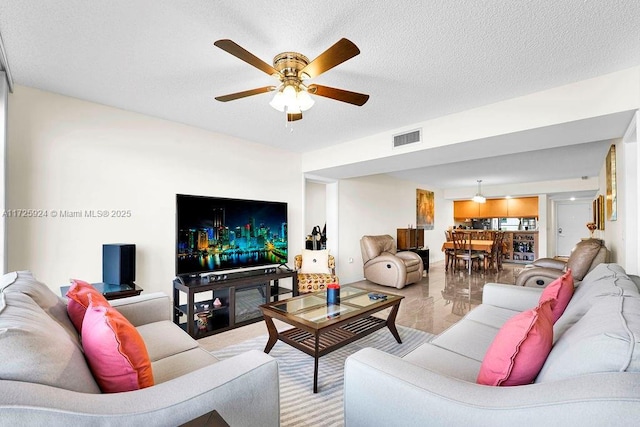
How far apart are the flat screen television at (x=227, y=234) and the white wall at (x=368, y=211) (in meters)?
1.62

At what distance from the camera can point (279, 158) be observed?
4434mm

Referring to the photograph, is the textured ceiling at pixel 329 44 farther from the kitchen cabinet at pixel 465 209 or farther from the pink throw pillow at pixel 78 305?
the kitchen cabinet at pixel 465 209

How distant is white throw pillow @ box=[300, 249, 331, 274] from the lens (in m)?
4.35

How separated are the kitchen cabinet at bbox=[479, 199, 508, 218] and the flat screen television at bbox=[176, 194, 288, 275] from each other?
7.41 metres

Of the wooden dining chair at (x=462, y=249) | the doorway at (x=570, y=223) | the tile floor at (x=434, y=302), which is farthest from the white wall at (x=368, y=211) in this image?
the doorway at (x=570, y=223)

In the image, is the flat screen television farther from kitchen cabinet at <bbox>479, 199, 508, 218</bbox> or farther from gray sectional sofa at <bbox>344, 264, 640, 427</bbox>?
kitchen cabinet at <bbox>479, 199, 508, 218</bbox>

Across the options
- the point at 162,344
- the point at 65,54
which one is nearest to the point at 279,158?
the point at 65,54

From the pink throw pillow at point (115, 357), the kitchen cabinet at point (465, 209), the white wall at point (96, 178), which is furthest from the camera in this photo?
the kitchen cabinet at point (465, 209)

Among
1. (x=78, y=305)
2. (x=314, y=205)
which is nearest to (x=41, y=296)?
(x=78, y=305)

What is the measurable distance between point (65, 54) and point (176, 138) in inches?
54.9

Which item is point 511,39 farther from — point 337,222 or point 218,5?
point 337,222

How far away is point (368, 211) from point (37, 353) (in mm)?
5618

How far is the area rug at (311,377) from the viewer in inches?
68.6

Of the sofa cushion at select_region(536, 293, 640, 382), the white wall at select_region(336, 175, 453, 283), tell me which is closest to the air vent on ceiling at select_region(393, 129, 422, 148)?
the white wall at select_region(336, 175, 453, 283)
